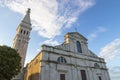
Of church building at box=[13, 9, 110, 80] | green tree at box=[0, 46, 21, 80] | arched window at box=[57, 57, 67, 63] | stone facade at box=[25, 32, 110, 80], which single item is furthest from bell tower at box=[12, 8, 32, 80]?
arched window at box=[57, 57, 67, 63]

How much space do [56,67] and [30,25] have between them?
23408 mm

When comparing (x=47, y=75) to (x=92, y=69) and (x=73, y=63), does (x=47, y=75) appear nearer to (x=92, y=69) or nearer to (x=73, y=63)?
(x=73, y=63)

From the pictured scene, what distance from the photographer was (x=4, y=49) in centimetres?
1698

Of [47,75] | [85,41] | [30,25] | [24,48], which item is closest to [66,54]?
[47,75]

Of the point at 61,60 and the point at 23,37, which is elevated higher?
the point at 23,37

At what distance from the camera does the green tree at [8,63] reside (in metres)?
15.2

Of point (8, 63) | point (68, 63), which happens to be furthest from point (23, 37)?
point (68, 63)

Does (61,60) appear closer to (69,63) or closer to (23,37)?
(69,63)

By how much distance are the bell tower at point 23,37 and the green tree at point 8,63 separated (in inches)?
523

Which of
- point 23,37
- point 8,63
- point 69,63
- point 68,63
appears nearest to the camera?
point 8,63

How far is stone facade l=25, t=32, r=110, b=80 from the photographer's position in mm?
18562

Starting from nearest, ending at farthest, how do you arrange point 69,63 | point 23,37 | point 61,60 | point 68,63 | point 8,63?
point 8,63, point 61,60, point 68,63, point 69,63, point 23,37

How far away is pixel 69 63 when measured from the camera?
21281 mm

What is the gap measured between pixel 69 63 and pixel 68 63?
0.85 ft
